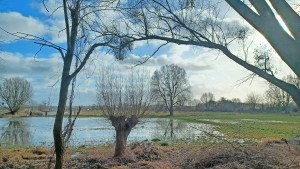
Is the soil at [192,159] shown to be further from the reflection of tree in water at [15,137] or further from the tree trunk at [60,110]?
the reflection of tree in water at [15,137]

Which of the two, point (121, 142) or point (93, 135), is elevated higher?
point (121, 142)

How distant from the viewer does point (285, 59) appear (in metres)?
3.68

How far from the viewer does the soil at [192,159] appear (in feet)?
33.2

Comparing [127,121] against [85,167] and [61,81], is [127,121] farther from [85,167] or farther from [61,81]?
[61,81]

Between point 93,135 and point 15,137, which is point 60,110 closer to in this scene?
point 15,137

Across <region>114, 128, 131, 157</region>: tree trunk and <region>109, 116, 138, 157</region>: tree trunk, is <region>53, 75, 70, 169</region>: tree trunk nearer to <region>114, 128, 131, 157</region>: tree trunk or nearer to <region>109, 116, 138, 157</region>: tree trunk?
<region>114, 128, 131, 157</region>: tree trunk

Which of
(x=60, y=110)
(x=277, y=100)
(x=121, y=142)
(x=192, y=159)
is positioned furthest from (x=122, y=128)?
(x=277, y=100)

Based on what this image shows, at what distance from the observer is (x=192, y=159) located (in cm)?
1188

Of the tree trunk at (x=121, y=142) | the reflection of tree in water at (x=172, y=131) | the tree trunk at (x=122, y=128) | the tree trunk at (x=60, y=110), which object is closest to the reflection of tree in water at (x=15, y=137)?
the reflection of tree in water at (x=172, y=131)

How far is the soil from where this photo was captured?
33.2ft

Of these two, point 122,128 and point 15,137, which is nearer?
point 122,128

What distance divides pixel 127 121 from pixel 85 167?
3.29 metres

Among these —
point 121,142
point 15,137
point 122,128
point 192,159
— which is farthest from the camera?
point 15,137

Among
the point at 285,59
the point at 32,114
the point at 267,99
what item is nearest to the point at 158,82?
the point at 32,114
